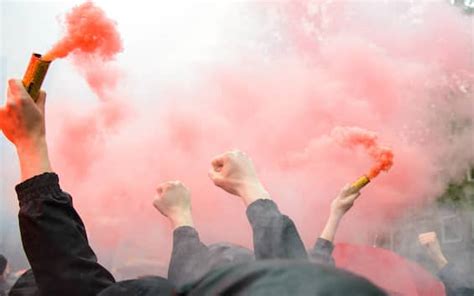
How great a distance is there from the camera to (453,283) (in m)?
3.47

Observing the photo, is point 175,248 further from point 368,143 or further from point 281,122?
point 281,122

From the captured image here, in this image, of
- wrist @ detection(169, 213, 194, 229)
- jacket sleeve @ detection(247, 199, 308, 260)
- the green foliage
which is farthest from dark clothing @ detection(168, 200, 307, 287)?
the green foliage

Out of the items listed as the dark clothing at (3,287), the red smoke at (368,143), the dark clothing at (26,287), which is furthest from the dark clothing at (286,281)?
the dark clothing at (3,287)

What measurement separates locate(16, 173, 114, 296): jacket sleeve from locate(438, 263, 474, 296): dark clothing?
212 centimetres

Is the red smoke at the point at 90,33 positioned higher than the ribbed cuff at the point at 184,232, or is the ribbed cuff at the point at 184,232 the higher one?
the red smoke at the point at 90,33

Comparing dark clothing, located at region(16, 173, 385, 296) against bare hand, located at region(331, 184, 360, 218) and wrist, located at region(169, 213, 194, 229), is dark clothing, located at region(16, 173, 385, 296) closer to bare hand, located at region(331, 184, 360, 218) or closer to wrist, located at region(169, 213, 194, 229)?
wrist, located at region(169, 213, 194, 229)

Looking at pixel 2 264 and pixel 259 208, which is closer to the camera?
pixel 259 208

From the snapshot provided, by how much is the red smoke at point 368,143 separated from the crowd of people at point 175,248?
93 cm

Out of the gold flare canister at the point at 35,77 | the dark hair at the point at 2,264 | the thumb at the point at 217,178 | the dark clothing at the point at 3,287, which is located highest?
the gold flare canister at the point at 35,77

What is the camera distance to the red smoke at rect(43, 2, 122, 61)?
2.36 meters

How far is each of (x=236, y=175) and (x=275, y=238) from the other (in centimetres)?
30

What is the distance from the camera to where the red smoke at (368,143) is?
3.31 m

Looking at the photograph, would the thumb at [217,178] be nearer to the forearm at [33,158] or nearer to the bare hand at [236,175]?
the bare hand at [236,175]

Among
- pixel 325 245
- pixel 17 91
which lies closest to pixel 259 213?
pixel 17 91
